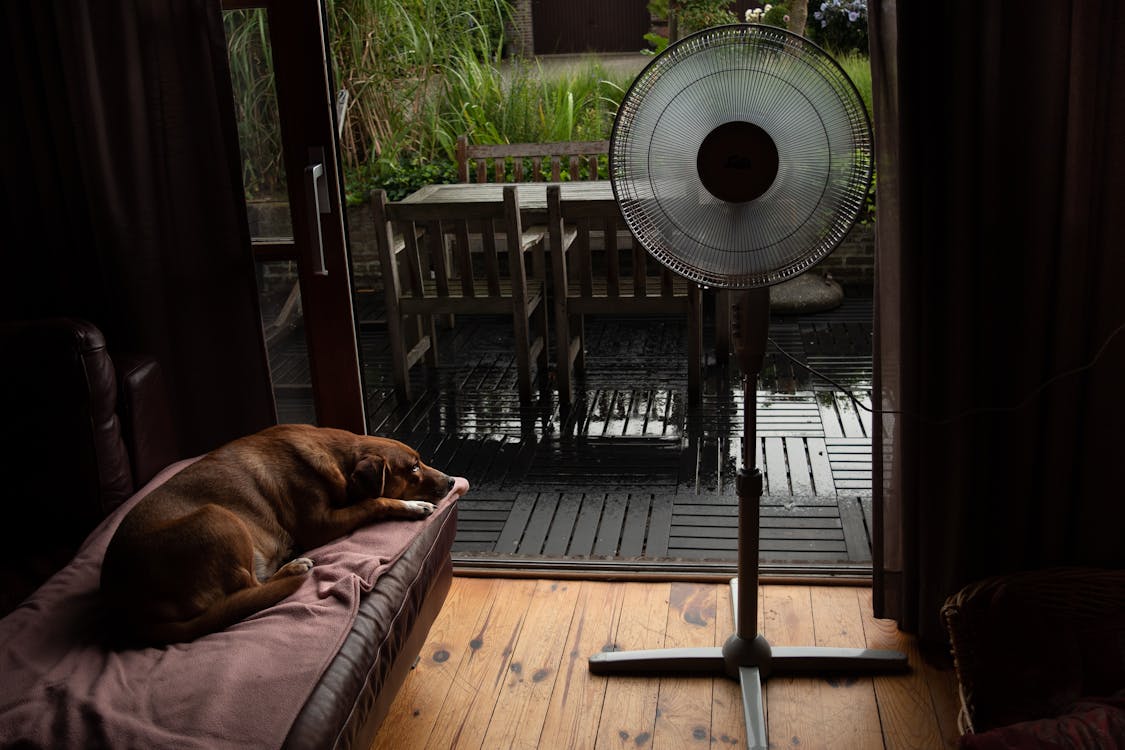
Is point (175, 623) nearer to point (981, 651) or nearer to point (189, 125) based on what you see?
point (189, 125)

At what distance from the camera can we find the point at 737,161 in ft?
5.76

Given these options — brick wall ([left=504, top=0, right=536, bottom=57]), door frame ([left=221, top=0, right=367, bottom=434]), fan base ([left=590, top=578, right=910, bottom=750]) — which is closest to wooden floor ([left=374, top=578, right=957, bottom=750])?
fan base ([left=590, top=578, right=910, bottom=750])

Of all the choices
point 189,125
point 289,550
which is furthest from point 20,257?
point 289,550

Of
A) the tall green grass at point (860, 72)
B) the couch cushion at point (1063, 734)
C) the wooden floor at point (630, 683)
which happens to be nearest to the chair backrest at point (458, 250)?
the wooden floor at point (630, 683)

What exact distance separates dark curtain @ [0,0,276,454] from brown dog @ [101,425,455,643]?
0.44 m

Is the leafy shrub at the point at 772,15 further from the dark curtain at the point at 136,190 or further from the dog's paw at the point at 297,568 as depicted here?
the dog's paw at the point at 297,568

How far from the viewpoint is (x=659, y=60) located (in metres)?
1.74

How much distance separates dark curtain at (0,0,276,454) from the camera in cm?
228

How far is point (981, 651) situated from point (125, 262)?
2.07 m

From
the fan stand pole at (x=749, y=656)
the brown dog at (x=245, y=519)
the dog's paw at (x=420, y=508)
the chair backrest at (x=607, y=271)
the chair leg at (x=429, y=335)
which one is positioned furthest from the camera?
the chair leg at (x=429, y=335)

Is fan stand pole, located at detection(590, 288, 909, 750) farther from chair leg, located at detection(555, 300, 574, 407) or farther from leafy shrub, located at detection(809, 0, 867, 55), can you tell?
leafy shrub, located at detection(809, 0, 867, 55)

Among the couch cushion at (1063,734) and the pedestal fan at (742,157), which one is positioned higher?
the pedestal fan at (742,157)

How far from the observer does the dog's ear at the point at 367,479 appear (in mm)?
2158

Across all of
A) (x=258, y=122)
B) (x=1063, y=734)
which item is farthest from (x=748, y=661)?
(x=258, y=122)
